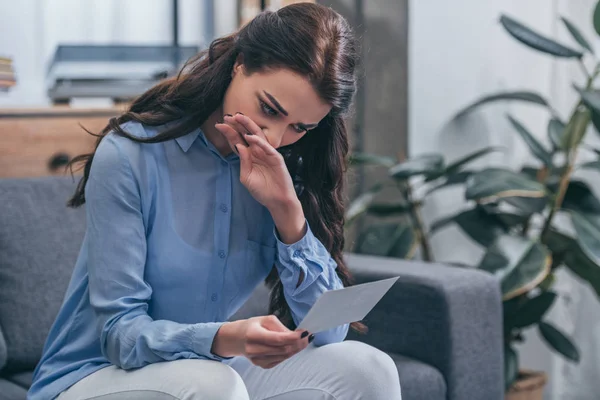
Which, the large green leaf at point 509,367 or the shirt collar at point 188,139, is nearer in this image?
the shirt collar at point 188,139

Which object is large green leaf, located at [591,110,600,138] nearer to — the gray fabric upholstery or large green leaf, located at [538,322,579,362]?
large green leaf, located at [538,322,579,362]

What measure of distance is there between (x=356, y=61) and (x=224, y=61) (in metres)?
0.20

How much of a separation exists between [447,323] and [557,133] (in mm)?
863

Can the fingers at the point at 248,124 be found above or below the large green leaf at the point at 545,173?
above

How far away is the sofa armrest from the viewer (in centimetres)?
172

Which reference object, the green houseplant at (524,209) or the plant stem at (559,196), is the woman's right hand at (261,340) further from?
the plant stem at (559,196)

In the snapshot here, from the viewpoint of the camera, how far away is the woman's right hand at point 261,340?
41.7 inches

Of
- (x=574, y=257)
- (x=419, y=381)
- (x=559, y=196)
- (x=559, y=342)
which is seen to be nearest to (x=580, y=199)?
(x=559, y=196)

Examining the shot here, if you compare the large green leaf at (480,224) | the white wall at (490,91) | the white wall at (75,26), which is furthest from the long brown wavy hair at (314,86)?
the white wall at (490,91)

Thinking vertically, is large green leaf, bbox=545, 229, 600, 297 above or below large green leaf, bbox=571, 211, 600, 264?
below

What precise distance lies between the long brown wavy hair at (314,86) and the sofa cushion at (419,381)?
285 millimetres

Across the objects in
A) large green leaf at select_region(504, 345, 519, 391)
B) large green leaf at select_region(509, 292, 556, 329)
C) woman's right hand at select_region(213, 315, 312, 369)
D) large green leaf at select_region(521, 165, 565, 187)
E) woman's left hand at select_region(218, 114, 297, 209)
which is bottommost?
large green leaf at select_region(504, 345, 519, 391)

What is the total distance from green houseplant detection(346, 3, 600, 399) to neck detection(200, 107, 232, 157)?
3.22ft

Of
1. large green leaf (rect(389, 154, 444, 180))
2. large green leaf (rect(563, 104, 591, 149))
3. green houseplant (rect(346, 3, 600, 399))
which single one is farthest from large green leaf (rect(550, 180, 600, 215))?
large green leaf (rect(389, 154, 444, 180))
